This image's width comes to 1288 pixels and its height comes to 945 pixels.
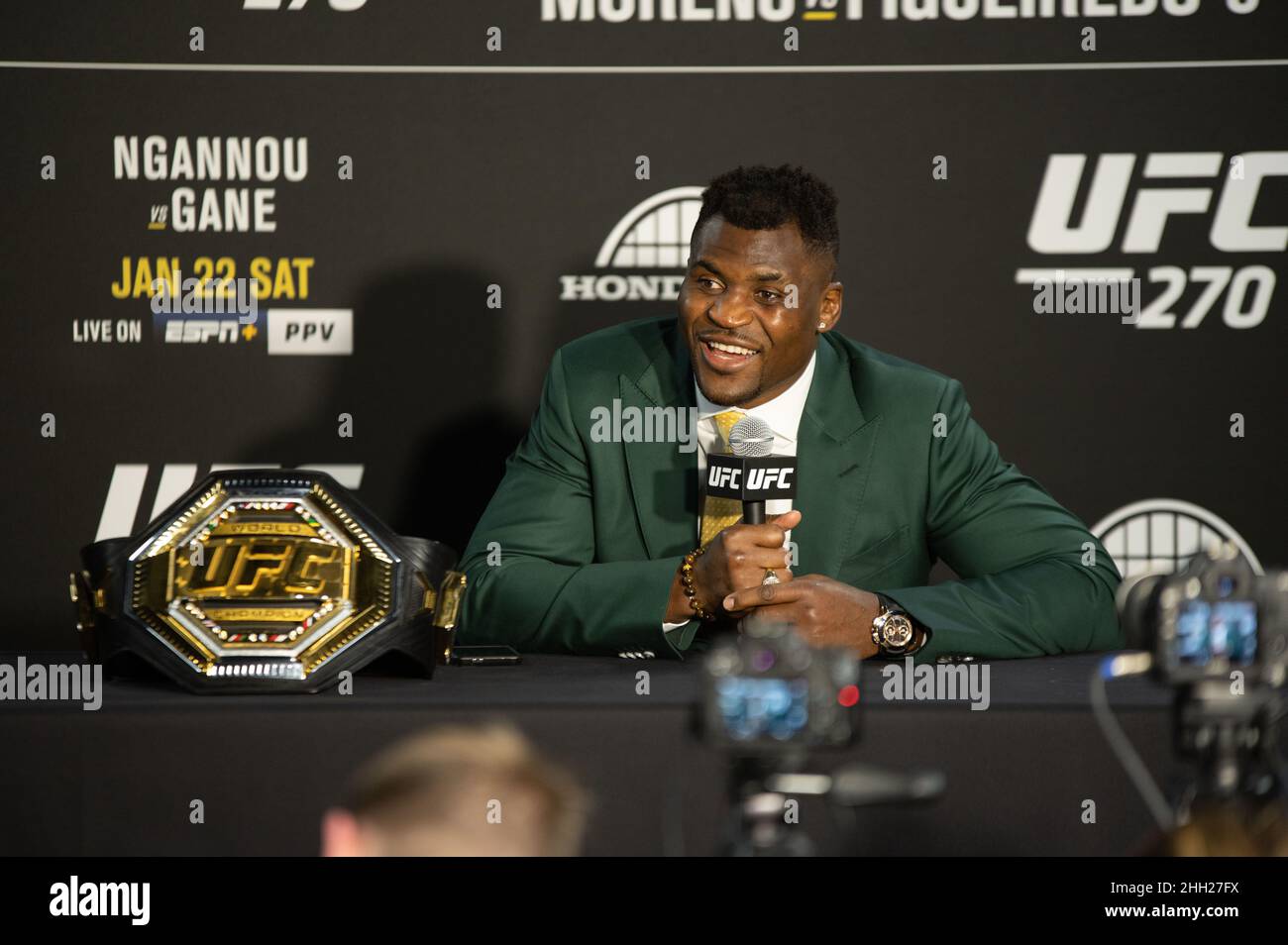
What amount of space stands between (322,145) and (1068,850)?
2364 millimetres

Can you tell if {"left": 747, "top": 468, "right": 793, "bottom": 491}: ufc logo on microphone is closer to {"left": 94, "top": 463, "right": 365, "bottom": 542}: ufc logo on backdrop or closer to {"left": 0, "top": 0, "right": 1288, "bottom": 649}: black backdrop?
{"left": 0, "top": 0, "right": 1288, "bottom": 649}: black backdrop

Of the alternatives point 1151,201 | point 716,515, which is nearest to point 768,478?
point 716,515

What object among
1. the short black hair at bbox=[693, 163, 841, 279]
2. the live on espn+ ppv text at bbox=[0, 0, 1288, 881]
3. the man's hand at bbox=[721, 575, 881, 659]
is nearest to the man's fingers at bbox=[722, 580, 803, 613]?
the man's hand at bbox=[721, 575, 881, 659]

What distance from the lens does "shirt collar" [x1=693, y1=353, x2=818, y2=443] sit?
2623 mm

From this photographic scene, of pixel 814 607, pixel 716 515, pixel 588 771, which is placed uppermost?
pixel 716 515

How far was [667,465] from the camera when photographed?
2547 millimetres

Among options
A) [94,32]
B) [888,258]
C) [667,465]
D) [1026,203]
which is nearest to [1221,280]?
[1026,203]

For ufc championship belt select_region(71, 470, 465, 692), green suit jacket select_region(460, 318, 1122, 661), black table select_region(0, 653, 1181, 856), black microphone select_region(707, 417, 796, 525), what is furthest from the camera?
green suit jacket select_region(460, 318, 1122, 661)

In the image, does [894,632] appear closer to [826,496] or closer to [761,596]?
[761,596]

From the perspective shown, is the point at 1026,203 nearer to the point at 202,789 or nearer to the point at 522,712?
the point at 522,712

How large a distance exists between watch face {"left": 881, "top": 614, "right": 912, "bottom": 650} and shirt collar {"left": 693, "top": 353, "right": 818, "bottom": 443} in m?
0.54

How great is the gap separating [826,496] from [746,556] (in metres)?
0.54

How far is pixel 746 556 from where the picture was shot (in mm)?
2045

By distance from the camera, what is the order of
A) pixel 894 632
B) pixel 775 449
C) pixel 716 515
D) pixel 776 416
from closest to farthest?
pixel 894 632, pixel 716 515, pixel 775 449, pixel 776 416
